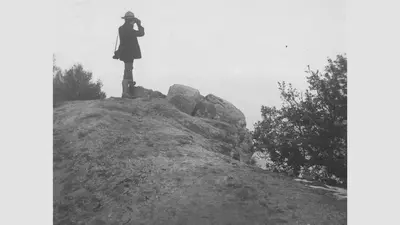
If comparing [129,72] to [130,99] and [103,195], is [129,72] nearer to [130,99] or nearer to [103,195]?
[130,99]

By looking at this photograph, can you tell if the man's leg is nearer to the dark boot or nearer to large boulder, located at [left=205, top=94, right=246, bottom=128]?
the dark boot

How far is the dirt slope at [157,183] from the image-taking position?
5789 millimetres

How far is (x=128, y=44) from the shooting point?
10344 mm

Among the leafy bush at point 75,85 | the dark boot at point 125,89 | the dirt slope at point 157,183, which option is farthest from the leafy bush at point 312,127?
the leafy bush at point 75,85

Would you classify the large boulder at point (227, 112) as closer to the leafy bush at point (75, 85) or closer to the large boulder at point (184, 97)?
the large boulder at point (184, 97)

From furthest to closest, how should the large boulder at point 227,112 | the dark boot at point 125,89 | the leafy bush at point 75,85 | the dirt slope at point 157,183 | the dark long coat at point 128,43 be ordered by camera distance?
the leafy bush at point 75,85, the large boulder at point 227,112, the dark boot at point 125,89, the dark long coat at point 128,43, the dirt slope at point 157,183

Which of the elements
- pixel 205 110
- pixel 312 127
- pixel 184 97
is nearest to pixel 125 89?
pixel 184 97

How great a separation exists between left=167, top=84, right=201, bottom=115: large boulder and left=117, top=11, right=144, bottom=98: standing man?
2.10 m

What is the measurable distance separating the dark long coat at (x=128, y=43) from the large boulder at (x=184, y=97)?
2422mm

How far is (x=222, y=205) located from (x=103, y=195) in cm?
225

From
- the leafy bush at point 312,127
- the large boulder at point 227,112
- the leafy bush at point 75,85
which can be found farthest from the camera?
the leafy bush at point 75,85

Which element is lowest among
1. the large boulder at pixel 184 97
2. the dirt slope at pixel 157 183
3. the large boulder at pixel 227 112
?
the dirt slope at pixel 157 183

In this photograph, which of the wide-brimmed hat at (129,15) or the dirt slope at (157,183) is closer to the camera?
the dirt slope at (157,183)

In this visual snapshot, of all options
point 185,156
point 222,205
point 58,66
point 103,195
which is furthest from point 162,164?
point 58,66
